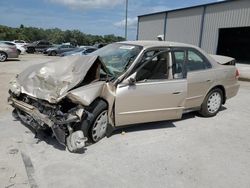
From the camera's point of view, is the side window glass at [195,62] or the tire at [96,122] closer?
the tire at [96,122]

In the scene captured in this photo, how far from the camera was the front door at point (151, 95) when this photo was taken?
450cm

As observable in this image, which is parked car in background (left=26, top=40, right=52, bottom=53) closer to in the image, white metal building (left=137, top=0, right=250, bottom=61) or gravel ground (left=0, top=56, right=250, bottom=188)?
white metal building (left=137, top=0, right=250, bottom=61)

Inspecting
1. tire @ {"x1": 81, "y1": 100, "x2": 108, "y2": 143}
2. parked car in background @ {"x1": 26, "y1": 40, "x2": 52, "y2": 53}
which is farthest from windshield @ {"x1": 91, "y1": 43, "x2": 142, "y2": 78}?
parked car in background @ {"x1": 26, "y1": 40, "x2": 52, "y2": 53}

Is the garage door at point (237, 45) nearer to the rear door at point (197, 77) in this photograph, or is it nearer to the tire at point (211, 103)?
the tire at point (211, 103)

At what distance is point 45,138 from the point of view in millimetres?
4492

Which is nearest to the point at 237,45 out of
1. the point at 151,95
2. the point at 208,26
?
the point at 208,26

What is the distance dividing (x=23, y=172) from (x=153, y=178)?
1689 mm

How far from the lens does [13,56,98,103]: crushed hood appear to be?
13.5ft

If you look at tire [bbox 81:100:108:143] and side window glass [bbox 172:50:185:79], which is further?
side window glass [bbox 172:50:185:79]

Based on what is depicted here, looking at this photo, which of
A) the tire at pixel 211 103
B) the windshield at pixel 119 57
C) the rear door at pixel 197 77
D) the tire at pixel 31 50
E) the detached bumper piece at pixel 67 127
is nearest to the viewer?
the detached bumper piece at pixel 67 127

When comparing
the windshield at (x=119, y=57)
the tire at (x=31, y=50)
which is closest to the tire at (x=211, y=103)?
the windshield at (x=119, y=57)

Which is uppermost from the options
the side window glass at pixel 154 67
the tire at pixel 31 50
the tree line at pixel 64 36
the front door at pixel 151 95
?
the tree line at pixel 64 36

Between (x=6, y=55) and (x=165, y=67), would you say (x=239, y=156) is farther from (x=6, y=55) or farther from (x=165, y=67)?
(x=6, y=55)

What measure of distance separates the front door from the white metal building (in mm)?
18971
